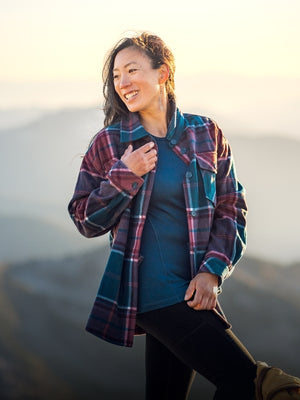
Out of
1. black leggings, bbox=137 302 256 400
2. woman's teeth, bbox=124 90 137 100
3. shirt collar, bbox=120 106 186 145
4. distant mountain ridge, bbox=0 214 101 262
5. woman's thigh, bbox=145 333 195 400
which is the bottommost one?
distant mountain ridge, bbox=0 214 101 262

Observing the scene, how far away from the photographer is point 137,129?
213cm

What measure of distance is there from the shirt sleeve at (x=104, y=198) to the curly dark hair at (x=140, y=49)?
20 cm

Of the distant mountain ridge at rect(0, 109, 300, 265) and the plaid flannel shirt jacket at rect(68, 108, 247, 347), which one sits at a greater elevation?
the plaid flannel shirt jacket at rect(68, 108, 247, 347)

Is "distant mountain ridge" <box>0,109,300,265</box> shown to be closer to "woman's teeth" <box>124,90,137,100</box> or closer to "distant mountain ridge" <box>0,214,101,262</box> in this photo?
"distant mountain ridge" <box>0,214,101,262</box>

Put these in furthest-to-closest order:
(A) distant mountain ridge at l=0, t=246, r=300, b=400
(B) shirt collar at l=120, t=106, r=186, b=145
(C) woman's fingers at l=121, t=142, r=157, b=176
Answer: (A) distant mountain ridge at l=0, t=246, r=300, b=400 < (B) shirt collar at l=120, t=106, r=186, b=145 < (C) woman's fingers at l=121, t=142, r=157, b=176

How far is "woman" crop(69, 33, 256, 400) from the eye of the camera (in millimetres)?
1974

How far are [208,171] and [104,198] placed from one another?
1.14 ft

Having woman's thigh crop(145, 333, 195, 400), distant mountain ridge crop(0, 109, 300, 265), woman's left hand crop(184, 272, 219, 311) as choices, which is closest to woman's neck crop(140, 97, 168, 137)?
woman's left hand crop(184, 272, 219, 311)

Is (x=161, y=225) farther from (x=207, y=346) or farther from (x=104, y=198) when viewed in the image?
(x=207, y=346)

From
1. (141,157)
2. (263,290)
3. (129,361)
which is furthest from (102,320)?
(263,290)

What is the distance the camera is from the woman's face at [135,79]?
2.14 m

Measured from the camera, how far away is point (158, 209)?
206cm

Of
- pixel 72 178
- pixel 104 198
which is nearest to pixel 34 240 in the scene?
pixel 72 178

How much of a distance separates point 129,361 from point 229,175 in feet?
5.22
